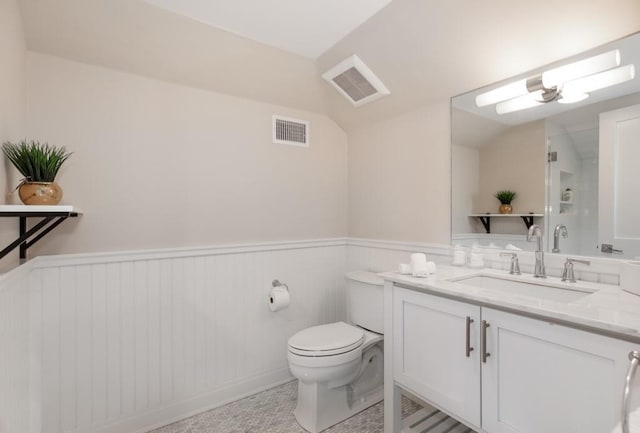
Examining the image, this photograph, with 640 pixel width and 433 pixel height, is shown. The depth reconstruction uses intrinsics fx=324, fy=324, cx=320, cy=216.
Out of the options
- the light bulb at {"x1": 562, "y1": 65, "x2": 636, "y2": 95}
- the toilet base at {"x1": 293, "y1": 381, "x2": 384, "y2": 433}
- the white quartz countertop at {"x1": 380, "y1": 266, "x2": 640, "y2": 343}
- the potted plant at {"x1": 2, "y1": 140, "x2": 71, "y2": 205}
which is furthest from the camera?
the toilet base at {"x1": 293, "y1": 381, "x2": 384, "y2": 433}

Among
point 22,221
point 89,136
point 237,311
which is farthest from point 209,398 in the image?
point 89,136

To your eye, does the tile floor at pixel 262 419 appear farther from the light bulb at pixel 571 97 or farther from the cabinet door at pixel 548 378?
the light bulb at pixel 571 97

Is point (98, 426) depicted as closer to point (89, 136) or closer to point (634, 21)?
point (89, 136)

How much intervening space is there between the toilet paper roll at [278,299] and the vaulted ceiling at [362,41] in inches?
54.0

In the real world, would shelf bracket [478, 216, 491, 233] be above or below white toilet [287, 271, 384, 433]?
above

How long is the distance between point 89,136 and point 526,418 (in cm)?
239

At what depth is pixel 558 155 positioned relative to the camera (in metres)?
1.61

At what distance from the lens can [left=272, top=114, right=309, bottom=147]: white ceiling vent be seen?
244 cm

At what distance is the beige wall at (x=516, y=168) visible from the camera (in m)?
1.67

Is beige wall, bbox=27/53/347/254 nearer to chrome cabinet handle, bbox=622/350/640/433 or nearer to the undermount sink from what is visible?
the undermount sink

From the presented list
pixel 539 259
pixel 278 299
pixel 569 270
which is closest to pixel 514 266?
pixel 539 259

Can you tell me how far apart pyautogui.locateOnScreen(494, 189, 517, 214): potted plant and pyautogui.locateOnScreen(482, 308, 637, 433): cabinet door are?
0.73 m

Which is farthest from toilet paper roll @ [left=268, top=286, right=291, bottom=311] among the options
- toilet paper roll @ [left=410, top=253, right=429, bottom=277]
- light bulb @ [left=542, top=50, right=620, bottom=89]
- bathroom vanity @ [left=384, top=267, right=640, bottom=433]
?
light bulb @ [left=542, top=50, right=620, bottom=89]

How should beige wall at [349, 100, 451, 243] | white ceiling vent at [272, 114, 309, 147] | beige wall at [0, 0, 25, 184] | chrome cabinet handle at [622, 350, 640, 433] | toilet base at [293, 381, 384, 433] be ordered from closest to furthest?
1. chrome cabinet handle at [622, 350, 640, 433]
2. beige wall at [0, 0, 25, 184]
3. toilet base at [293, 381, 384, 433]
4. beige wall at [349, 100, 451, 243]
5. white ceiling vent at [272, 114, 309, 147]
